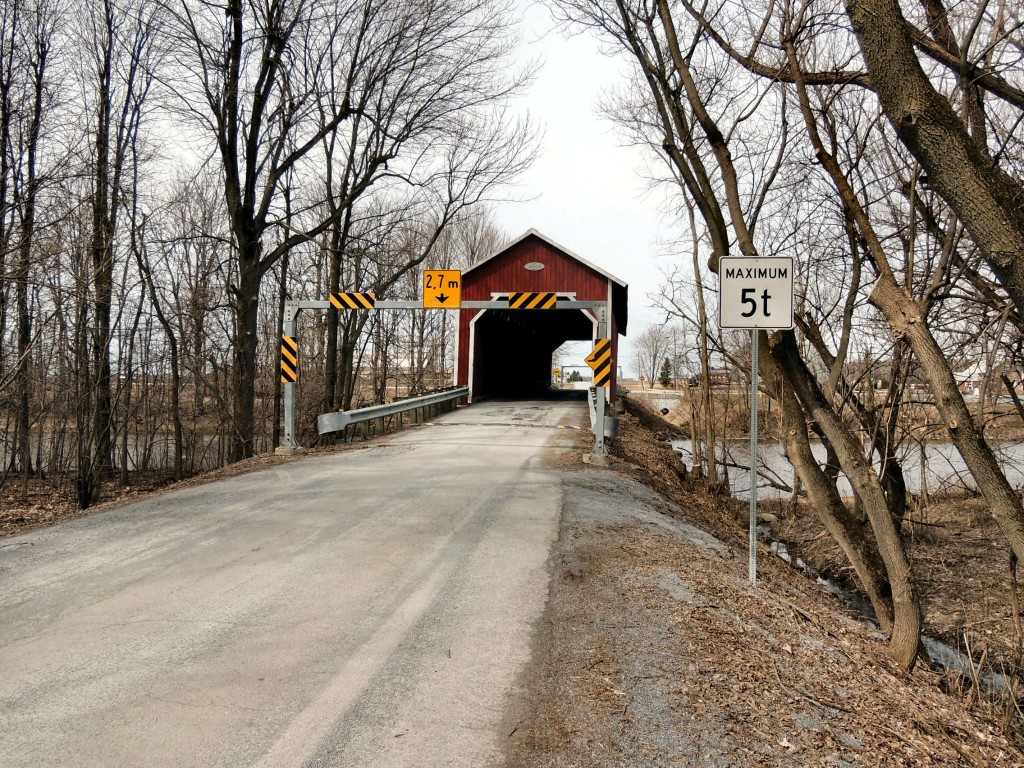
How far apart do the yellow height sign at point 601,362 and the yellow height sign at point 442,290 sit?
2520 mm

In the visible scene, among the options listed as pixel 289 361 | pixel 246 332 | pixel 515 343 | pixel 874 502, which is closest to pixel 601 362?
pixel 874 502

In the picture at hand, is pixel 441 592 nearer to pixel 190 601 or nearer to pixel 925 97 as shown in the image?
pixel 190 601

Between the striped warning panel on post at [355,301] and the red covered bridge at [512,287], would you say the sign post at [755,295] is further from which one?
the red covered bridge at [512,287]

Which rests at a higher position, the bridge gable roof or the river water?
the bridge gable roof

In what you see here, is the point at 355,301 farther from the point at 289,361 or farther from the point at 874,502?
the point at 874,502

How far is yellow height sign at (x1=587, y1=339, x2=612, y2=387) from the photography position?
1095 cm

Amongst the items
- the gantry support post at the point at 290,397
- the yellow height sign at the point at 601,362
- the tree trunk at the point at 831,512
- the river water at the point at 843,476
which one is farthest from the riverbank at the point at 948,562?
the gantry support post at the point at 290,397

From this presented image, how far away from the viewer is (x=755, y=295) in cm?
597

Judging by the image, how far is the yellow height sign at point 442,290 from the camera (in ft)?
39.4

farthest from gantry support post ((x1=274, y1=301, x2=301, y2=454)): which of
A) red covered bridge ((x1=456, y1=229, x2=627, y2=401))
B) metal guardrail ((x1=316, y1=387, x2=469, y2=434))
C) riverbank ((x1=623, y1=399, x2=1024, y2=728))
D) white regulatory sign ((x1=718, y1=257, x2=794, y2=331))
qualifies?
red covered bridge ((x1=456, y1=229, x2=627, y2=401))

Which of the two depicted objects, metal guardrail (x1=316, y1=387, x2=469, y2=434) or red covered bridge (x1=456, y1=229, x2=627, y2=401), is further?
red covered bridge (x1=456, y1=229, x2=627, y2=401)

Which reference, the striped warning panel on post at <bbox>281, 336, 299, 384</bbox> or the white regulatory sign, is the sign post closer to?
the white regulatory sign

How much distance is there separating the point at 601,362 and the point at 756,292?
5176 mm

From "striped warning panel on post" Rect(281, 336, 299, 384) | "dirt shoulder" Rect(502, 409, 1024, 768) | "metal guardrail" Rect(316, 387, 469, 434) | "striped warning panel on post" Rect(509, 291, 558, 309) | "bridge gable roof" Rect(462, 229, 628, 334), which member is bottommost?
"dirt shoulder" Rect(502, 409, 1024, 768)
